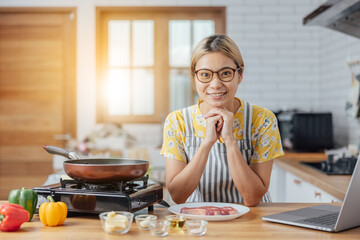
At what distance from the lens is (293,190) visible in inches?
127

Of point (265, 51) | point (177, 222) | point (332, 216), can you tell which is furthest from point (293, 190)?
point (177, 222)

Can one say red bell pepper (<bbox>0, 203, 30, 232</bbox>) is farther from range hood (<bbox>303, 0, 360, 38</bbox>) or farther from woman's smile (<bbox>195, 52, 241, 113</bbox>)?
range hood (<bbox>303, 0, 360, 38</bbox>)

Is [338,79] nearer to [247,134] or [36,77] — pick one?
[247,134]

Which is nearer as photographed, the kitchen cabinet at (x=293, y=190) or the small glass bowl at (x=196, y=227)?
the small glass bowl at (x=196, y=227)

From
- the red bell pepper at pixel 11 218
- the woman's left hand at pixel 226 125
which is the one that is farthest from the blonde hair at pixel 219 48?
the red bell pepper at pixel 11 218

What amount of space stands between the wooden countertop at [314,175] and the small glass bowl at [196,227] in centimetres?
111

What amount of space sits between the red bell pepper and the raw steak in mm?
509

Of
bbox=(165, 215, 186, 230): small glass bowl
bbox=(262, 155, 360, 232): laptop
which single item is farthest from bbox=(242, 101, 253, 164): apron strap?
bbox=(165, 215, 186, 230): small glass bowl

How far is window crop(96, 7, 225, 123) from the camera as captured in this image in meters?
4.84

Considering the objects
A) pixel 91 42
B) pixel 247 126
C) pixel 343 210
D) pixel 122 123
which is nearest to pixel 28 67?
pixel 91 42

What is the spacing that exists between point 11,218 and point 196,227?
0.53 m

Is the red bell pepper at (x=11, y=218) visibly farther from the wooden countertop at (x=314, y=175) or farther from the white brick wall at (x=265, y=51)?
the white brick wall at (x=265, y=51)

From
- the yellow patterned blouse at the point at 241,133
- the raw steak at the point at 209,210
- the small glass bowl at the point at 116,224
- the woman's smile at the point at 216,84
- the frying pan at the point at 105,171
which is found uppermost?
the woman's smile at the point at 216,84

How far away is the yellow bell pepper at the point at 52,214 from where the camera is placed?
53.2 inches
